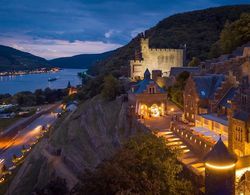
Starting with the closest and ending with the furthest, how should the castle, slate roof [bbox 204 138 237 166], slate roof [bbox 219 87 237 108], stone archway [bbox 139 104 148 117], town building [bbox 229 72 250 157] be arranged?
slate roof [bbox 204 138 237 166] < town building [bbox 229 72 250 157] < slate roof [bbox 219 87 237 108] < stone archway [bbox 139 104 148 117] < the castle

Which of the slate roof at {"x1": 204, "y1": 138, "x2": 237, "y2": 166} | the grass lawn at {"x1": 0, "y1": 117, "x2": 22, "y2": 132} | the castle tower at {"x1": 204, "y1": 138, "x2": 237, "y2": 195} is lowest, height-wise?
the grass lawn at {"x1": 0, "y1": 117, "x2": 22, "y2": 132}

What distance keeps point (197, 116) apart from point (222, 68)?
9499mm

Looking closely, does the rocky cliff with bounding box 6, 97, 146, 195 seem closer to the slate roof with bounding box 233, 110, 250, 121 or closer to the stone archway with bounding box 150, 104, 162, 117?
the stone archway with bounding box 150, 104, 162, 117

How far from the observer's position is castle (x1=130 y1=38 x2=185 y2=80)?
53844 mm

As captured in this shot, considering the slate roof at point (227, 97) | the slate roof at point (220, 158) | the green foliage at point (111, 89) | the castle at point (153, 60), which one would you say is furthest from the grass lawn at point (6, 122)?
the slate roof at point (220, 158)

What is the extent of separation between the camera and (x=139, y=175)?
16.2 metres

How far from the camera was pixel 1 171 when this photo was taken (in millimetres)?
42594

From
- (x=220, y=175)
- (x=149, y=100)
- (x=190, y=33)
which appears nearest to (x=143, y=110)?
(x=149, y=100)

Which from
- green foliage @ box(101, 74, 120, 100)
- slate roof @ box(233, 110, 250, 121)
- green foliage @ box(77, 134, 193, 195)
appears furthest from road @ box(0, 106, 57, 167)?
slate roof @ box(233, 110, 250, 121)

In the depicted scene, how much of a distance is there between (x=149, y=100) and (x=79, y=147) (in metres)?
9.95

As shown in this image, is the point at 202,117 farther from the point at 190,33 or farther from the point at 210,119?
the point at 190,33

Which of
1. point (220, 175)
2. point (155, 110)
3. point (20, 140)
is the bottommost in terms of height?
point (20, 140)

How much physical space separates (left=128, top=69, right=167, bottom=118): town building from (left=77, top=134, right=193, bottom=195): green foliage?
18324 mm

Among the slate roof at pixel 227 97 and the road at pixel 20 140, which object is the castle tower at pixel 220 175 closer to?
the slate roof at pixel 227 97
